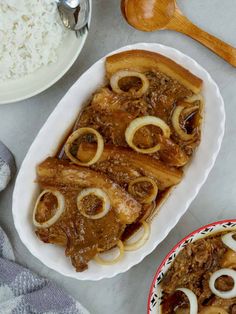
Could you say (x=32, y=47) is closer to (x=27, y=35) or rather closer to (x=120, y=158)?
(x=27, y=35)

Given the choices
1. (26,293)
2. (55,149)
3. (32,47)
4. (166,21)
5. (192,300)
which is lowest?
(26,293)

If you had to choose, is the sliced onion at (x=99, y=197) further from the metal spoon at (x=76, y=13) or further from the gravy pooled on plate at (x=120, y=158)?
the metal spoon at (x=76, y=13)

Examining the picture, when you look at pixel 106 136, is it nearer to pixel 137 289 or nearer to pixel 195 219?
pixel 195 219

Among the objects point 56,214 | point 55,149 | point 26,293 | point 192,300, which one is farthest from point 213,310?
point 55,149

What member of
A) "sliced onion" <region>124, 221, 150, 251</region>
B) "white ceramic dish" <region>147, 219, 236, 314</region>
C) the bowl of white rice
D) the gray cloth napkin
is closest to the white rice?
the bowl of white rice

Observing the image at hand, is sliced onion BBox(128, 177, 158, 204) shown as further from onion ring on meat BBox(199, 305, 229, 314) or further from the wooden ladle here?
the wooden ladle
